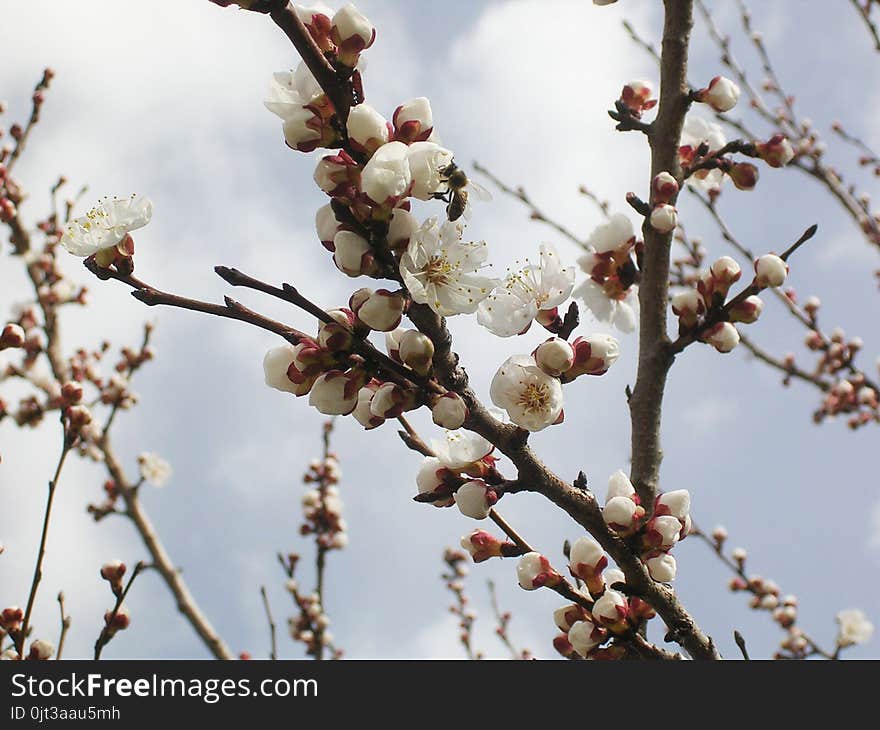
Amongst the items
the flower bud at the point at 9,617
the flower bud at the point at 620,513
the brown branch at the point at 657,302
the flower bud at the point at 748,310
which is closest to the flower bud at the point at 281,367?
the flower bud at the point at 620,513

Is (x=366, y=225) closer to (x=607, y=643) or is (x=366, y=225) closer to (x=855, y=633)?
(x=607, y=643)

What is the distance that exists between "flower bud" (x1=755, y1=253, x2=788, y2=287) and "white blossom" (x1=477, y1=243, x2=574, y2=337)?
56 centimetres

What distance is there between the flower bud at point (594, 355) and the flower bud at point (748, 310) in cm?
53

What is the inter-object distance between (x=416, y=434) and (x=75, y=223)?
0.89 meters

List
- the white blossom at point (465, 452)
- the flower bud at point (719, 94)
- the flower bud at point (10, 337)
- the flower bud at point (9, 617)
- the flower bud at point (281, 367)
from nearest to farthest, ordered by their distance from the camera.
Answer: the flower bud at point (281, 367)
the white blossom at point (465, 452)
the flower bud at point (719, 94)
the flower bud at point (9, 617)
the flower bud at point (10, 337)

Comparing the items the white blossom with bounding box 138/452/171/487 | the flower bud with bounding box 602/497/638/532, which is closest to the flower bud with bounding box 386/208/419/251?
the flower bud with bounding box 602/497/638/532

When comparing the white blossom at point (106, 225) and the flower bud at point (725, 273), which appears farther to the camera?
the flower bud at point (725, 273)

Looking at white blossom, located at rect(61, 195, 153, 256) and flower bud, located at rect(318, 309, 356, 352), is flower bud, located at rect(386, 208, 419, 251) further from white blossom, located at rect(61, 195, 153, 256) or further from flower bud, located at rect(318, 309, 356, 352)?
white blossom, located at rect(61, 195, 153, 256)

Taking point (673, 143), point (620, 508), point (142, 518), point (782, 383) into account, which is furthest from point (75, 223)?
point (782, 383)

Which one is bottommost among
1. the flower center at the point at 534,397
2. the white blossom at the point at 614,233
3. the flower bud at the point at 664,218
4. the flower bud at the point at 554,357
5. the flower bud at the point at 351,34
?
the flower center at the point at 534,397

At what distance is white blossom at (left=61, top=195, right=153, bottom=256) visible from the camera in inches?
58.7

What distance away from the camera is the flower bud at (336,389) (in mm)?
1428

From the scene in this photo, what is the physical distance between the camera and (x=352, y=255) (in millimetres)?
1313

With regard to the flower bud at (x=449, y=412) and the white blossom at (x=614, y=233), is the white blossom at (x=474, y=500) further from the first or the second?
the white blossom at (x=614, y=233)
